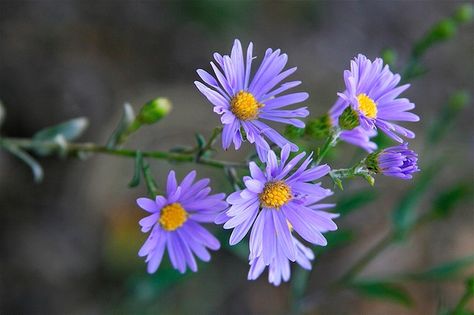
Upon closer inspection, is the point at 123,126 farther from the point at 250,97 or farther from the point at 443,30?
the point at 443,30

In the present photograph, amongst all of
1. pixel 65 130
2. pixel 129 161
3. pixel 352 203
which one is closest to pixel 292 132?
pixel 352 203

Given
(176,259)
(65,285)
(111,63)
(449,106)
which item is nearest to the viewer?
(176,259)

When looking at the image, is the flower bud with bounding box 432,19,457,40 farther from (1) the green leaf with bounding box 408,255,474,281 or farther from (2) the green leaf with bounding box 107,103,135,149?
(2) the green leaf with bounding box 107,103,135,149

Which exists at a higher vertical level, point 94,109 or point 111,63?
point 111,63

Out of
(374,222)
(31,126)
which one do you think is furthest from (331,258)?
(31,126)

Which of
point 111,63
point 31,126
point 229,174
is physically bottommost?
point 229,174

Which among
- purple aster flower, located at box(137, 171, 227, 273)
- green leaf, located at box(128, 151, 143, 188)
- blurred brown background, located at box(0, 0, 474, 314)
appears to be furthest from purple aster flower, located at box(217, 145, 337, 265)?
blurred brown background, located at box(0, 0, 474, 314)

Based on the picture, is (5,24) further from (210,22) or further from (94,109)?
(210,22)

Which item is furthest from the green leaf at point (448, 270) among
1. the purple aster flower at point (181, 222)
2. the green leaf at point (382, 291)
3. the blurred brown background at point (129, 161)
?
the purple aster flower at point (181, 222)

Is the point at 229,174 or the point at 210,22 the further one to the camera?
the point at 210,22
